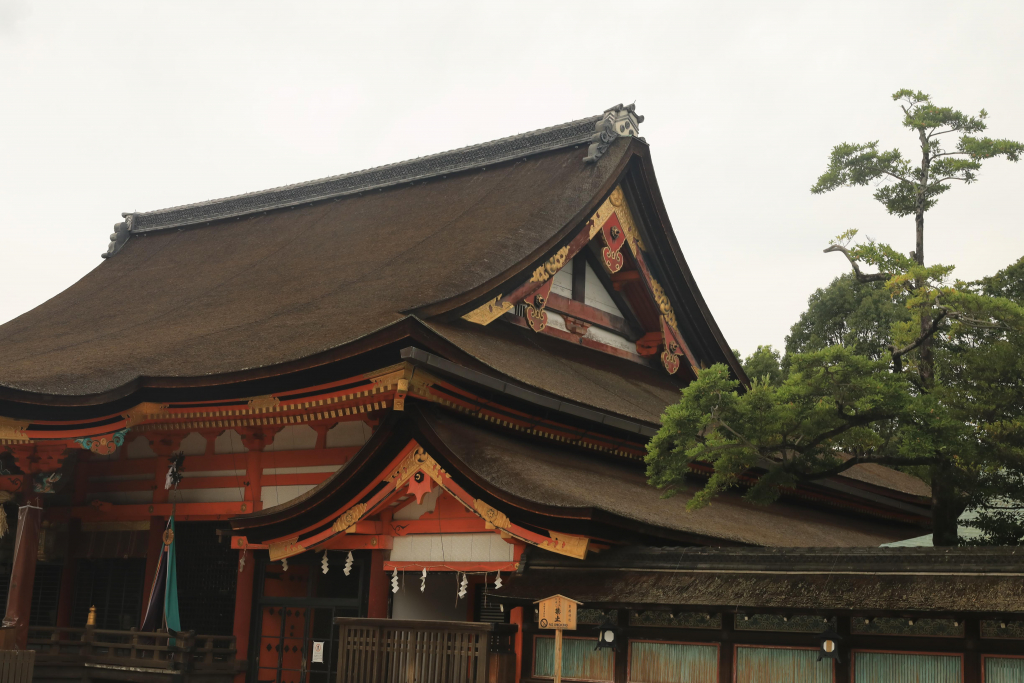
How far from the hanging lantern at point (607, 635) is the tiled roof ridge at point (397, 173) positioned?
8.52 m

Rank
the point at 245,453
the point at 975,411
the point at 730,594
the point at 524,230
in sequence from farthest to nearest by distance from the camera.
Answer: the point at 524,230, the point at 245,453, the point at 975,411, the point at 730,594

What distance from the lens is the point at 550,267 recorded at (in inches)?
563

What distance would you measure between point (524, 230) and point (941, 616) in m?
8.20

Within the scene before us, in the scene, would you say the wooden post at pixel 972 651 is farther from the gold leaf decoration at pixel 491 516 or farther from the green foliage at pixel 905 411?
the gold leaf decoration at pixel 491 516

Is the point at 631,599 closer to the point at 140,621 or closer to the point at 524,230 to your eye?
the point at 524,230

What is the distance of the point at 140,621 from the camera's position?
47.9 feet

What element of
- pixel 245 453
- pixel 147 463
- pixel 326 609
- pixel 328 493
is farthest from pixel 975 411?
pixel 147 463

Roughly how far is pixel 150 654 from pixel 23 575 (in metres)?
1.88

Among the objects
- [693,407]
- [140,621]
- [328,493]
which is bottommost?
[140,621]

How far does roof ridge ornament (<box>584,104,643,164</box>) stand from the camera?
16109 millimetres

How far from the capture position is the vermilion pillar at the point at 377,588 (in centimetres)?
1172

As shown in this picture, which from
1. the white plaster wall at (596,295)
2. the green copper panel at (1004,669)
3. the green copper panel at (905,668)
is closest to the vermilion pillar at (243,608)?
the white plaster wall at (596,295)

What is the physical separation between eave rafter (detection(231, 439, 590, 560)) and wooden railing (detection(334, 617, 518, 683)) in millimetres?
924

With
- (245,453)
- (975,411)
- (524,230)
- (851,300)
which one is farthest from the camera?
(851,300)
